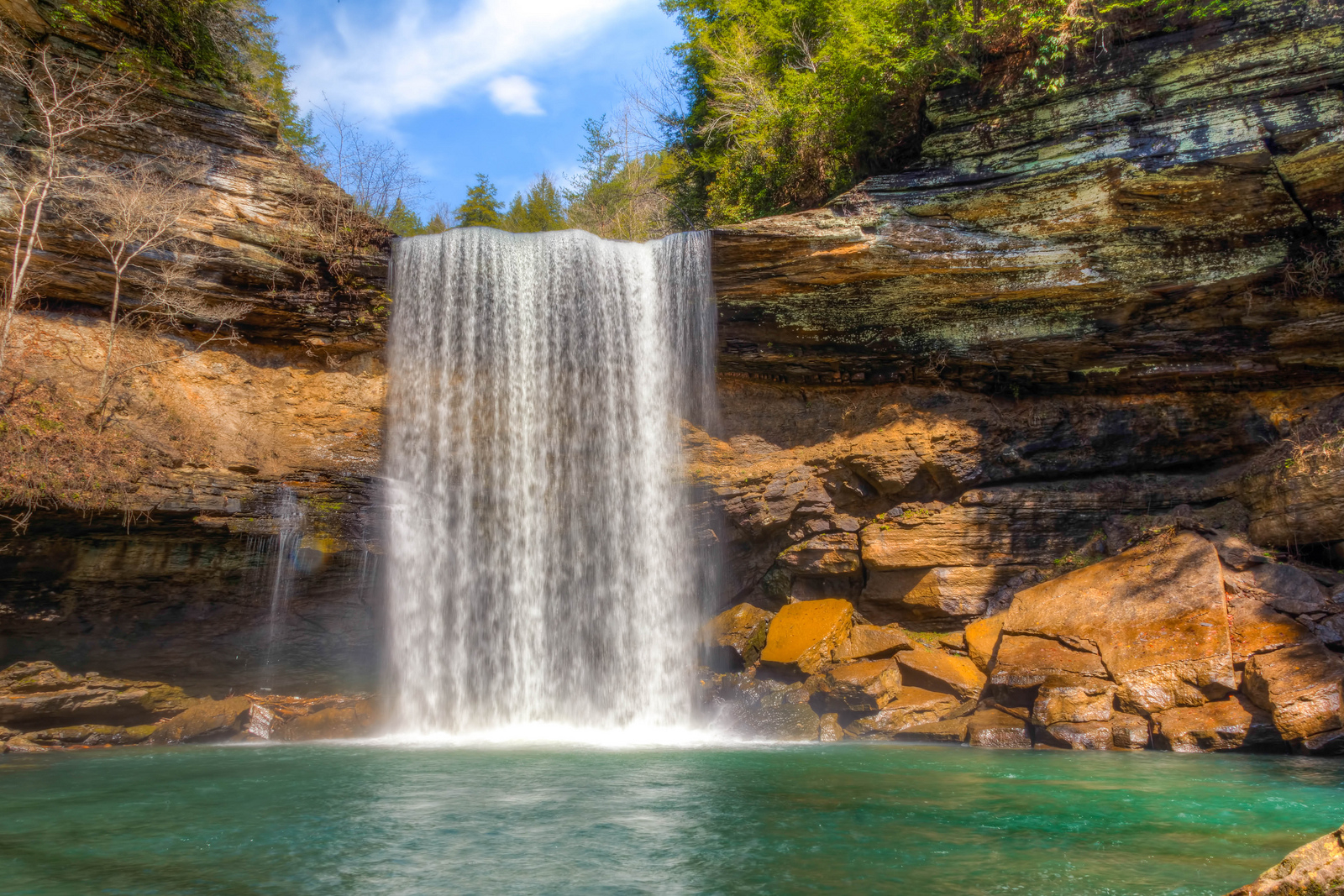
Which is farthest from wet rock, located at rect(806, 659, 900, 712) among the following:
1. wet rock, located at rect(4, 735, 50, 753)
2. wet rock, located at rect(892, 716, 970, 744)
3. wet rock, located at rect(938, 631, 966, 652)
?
wet rock, located at rect(4, 735, 50, 753)

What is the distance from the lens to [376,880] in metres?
4.25

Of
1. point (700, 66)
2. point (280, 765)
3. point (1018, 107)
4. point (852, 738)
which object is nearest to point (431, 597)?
point (280, 765)

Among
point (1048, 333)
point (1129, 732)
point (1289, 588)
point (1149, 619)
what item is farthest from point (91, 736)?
point (1289, 588)

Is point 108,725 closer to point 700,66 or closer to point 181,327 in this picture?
point 181,327

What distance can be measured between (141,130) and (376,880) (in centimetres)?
1367

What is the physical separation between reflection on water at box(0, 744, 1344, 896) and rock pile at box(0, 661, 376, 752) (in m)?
2.42

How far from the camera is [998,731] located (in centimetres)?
983

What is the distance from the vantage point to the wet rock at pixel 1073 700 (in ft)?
31.2

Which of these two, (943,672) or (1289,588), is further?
(943,672)

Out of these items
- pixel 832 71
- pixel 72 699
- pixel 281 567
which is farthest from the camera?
pixel 832 71

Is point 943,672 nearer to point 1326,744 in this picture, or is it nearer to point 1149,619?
point 1149,619

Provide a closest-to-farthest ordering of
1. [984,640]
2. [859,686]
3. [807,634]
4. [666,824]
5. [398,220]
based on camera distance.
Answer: [666,824] < [859,686] < [984,640] < [807,634] < [398,220]

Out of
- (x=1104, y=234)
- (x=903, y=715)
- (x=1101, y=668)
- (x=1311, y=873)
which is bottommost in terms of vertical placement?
(x=903, y=715)

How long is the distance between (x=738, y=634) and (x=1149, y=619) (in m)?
6.12
